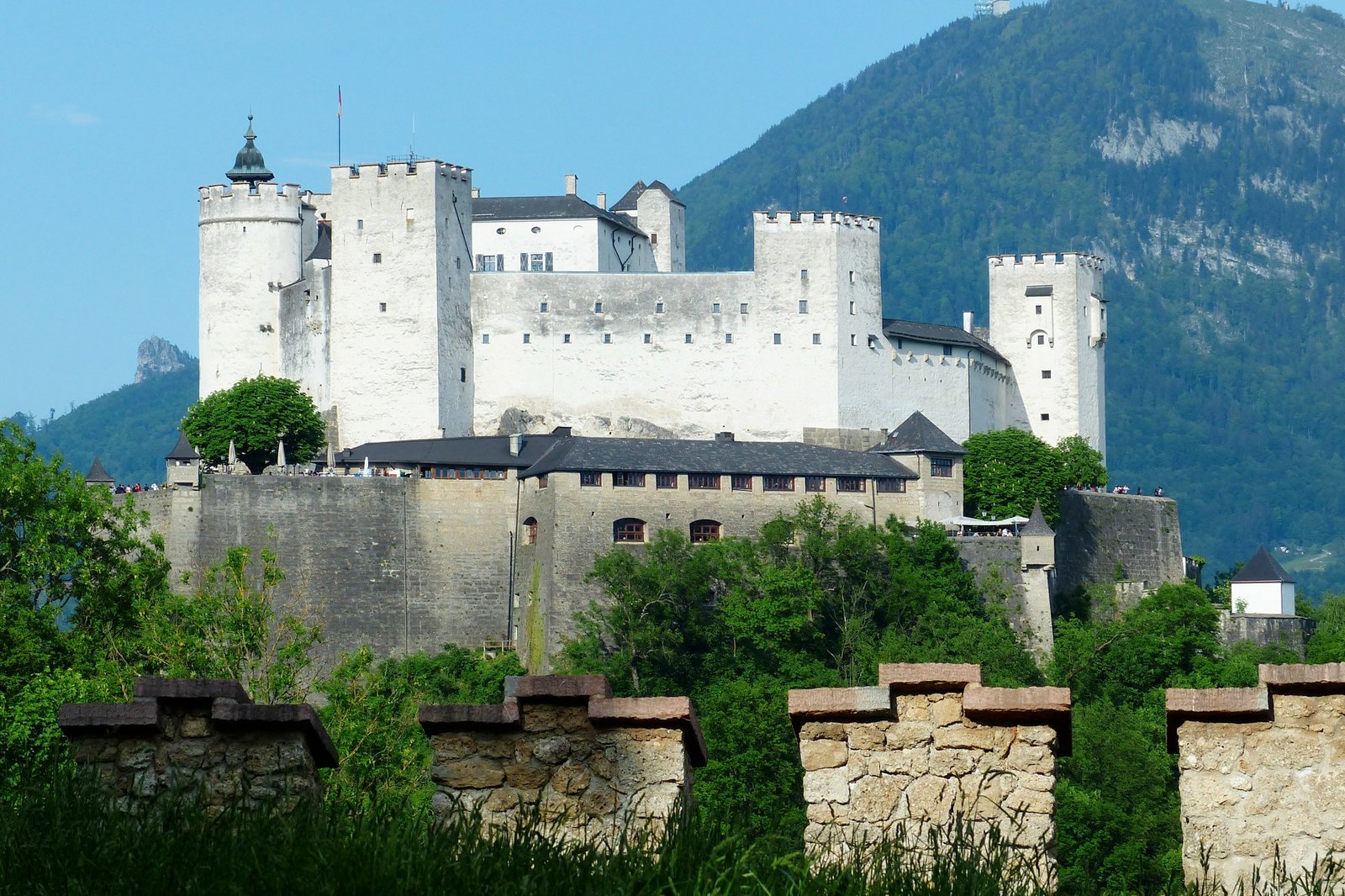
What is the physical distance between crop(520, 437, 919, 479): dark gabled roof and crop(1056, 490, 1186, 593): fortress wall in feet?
26.2

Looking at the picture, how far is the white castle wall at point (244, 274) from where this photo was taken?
78.4 metres

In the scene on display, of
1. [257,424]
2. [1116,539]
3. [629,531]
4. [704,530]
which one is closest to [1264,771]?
[629,531]

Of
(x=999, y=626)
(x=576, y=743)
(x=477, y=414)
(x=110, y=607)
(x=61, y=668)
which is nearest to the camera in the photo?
(x=576, y=743)

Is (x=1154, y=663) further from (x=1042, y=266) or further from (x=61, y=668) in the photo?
(x=61, y=668)

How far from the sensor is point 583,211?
86.1 metres

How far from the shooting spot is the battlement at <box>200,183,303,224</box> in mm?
80000

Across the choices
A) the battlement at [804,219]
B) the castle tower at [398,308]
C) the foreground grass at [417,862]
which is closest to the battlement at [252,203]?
the castle tower at [398,308]

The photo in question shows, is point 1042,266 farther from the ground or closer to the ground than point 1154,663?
farther from the ground

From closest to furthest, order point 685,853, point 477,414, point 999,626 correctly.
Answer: point 685,853 → point 999,626 → point 477,414

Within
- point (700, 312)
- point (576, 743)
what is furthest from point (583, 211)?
point (576, 743)

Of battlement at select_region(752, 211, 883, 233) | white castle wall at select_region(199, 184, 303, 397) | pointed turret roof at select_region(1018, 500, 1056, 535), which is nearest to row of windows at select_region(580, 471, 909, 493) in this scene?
pointed turret roof at select_region(1018, 500, 1056, 535)

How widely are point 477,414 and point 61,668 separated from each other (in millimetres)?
35022

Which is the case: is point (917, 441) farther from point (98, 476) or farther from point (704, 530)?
point (98, 476)

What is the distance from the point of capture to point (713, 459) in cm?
6812
